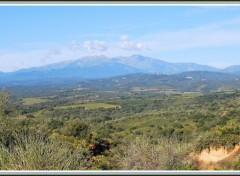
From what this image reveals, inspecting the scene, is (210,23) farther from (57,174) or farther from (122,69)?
(122,69)

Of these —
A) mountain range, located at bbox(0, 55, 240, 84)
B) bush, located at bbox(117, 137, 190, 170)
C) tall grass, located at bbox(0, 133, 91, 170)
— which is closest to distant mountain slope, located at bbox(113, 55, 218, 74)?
mountain range, located at bbox(0, 55, 240, 84)

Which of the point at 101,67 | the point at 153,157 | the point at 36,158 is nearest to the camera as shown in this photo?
the point at 36,158

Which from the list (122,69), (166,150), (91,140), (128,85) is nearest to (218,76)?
(128,85)

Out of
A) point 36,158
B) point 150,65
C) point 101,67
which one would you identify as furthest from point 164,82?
point 101,67

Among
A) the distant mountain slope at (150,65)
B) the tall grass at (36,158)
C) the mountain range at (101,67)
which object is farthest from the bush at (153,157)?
the mountain range at (101,67)

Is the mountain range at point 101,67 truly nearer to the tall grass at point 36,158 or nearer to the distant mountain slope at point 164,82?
the distant mountain slope at point 164,82

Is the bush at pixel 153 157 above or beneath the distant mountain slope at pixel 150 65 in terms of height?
above

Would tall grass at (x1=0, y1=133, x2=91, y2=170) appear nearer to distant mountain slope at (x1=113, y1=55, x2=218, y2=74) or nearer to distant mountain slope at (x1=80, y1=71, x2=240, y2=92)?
distant mountain slope at (x1=80, y1=71, x2=240, y2=92)

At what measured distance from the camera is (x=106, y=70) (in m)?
167

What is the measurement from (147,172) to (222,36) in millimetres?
3842

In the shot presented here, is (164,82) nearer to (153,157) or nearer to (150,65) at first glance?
(153,157)

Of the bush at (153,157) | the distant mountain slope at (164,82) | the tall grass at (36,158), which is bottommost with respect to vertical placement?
the distant mountain slope at (164,82)

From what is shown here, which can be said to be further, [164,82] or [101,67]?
[101,67]

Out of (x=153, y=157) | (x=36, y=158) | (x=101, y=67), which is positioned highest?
(x=36, y=158)
